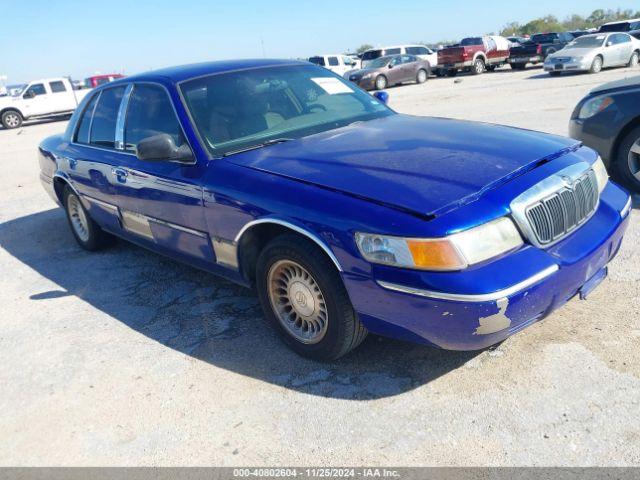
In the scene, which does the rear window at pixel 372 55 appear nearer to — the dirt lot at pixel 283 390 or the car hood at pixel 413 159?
the dirt lot at pixel 283 390

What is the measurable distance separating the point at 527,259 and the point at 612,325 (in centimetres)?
109

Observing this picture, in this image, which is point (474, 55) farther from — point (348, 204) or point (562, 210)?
point (348, 204)

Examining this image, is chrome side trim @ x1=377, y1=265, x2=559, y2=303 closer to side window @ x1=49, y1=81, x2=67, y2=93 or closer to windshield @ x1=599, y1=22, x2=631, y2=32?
side window @ x1=49, y1=81, x2=67, y2=93

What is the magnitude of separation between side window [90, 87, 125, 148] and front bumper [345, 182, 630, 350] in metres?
2.80

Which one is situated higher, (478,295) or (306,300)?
(478,295)

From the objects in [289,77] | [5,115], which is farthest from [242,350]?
[5,115]

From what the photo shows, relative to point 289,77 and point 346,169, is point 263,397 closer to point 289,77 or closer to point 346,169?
point 346,169

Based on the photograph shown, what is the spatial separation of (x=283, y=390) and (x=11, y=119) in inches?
928

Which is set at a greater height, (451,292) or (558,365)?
(451,292)

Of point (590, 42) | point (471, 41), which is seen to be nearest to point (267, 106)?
point (590, 42)

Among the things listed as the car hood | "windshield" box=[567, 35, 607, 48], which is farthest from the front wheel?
the car hood

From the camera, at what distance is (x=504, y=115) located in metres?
11.3

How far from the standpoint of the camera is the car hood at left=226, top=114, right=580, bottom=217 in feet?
8.54

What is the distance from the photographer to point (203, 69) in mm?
4055
